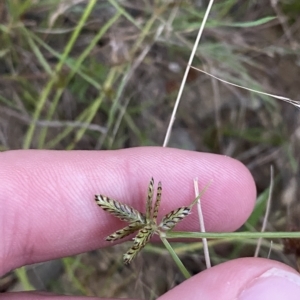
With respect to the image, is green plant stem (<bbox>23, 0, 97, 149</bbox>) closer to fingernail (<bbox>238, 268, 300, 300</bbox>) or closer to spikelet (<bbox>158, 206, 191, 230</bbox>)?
spikelet (<bbox>158, 206, 191, 230</bbox>)

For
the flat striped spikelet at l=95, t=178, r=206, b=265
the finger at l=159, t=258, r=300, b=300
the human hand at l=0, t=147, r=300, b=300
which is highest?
the flat striped spikelet at l=95, t=178, r=206, b=265

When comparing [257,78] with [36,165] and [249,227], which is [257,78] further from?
[36,165]

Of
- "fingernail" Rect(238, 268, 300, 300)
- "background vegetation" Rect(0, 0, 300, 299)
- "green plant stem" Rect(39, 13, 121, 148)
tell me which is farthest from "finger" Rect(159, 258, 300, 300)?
"green plant stem" Rect(39, 13, 121, 148)

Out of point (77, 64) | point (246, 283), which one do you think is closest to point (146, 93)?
point (77, 64)

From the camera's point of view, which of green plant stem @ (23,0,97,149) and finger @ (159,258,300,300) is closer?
finger @ (159,258,300,300)

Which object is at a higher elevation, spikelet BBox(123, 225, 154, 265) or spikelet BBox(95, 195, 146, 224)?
spikelet BBox(95, 195, 146, 224)

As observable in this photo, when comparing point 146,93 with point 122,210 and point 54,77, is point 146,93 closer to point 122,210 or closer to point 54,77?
point 54,77

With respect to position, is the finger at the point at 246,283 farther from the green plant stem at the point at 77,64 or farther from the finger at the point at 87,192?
the green plant stem at the point at 77,64
